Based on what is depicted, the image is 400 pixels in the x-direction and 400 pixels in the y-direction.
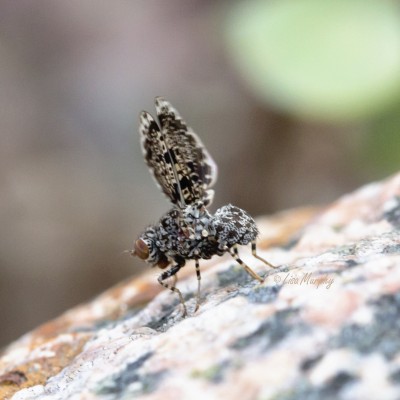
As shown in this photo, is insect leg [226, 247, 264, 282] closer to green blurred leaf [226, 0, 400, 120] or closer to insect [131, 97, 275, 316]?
insect [131, 97, 275, 316]

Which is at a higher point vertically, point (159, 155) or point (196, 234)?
point (159, 155)

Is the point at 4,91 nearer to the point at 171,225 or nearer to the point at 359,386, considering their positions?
the point at 171,225

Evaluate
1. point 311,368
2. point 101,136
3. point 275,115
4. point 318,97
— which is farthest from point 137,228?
point 311,368

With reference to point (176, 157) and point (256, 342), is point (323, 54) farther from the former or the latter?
point (256, 342)

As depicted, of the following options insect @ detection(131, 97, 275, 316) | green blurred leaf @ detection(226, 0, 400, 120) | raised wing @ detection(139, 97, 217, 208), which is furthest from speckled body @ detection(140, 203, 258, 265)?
green blurred leaf @ detection(226, 0, 400, 120)

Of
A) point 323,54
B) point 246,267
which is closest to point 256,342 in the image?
point 246,267

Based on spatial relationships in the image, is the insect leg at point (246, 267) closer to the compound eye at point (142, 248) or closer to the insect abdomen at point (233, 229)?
the insect abdomen at point (233, 229)

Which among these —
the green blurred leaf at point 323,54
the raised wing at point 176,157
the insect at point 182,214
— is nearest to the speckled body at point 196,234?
the insect at point 182,214
